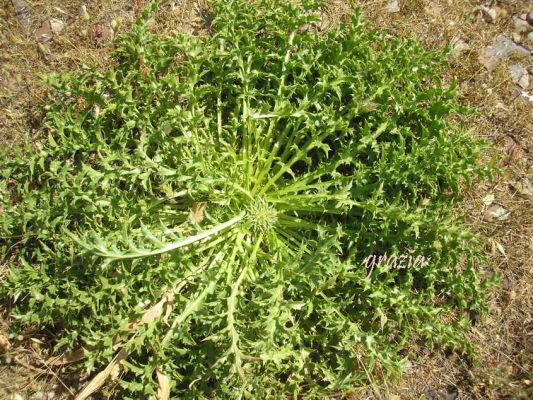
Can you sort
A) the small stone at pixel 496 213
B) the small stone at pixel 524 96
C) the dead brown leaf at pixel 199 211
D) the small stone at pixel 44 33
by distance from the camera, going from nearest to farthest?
1. the dead brown leaf at pixel 199 211
2. the small stone at pixel 496 213
3. the small stone at pixel 44 33
4. the small stone at pixel 524 96

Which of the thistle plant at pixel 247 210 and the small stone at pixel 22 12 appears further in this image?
the small stone at pixel 22 12

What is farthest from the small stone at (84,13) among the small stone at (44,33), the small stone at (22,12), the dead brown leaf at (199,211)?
the dead brown leaf at (199,211)

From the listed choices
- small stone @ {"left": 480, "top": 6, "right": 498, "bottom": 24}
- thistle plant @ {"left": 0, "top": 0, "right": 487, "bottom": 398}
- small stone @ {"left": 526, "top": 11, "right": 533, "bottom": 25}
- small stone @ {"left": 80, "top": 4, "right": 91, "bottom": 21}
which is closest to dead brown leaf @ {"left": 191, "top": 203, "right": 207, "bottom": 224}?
thistle plant @ {"left": 0, "top": 0, "right": 487, "bottom": 398}

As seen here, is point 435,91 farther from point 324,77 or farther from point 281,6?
point 281,6

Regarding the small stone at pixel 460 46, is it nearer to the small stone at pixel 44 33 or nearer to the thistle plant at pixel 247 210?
the thistle plant at pixel 247 210

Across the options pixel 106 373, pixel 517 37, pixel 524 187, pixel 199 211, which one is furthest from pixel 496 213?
pixel 106 373

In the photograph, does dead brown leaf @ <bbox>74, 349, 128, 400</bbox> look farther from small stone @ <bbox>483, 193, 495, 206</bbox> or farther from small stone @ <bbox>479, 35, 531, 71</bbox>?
small stone @ <bbox>479, 35, 531, 71</bbox>

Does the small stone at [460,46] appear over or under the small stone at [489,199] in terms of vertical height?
over

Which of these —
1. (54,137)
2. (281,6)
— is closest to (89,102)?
(54,137)
